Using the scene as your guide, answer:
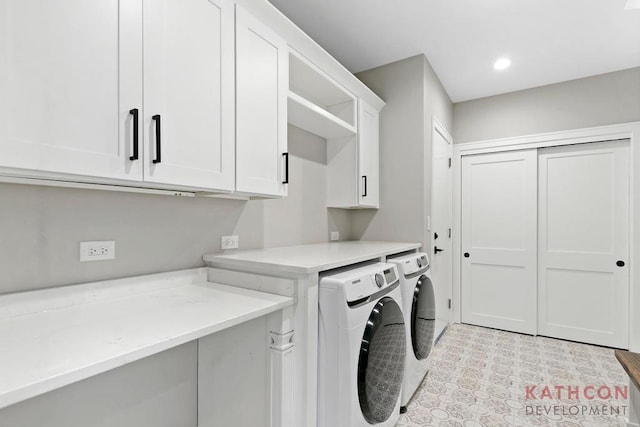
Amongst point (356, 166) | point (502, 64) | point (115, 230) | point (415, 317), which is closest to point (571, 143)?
point (502, 64)

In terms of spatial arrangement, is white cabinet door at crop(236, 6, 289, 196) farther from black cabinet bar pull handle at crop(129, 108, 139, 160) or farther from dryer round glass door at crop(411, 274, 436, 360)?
dryer round glass door at crop(411, 274, 436, 360)

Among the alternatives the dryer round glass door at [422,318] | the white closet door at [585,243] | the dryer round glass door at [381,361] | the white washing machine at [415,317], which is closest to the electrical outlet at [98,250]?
the dryer round glass door at [381,361]

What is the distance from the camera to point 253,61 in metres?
1.54

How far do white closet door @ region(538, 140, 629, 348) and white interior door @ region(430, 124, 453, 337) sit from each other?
0.88 metres

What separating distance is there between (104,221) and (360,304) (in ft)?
3.74

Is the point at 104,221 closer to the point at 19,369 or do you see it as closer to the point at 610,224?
the point at 19,369

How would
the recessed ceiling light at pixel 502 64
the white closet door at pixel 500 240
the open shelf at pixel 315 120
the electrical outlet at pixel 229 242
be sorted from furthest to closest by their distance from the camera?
the white closet door at pixel 500 240
the recessed ceiling light at pixel 502 64
the open shelf at pixel 315 120
the electrical outlet at pixel 229 242

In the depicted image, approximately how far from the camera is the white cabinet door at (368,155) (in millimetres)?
2557

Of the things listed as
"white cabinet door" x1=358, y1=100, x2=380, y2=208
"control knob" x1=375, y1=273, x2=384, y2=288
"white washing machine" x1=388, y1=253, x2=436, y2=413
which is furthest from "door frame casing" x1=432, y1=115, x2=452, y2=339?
"control knob" x1=375, y1=273, x2=384, y2=288

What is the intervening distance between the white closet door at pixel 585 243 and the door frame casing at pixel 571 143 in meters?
0.05

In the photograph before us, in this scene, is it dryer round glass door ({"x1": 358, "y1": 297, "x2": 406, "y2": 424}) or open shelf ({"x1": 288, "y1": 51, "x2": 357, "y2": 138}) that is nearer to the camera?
dryer round glass door ({"x1": 358, "y1": 297, "x2": 406, "y2": 424})

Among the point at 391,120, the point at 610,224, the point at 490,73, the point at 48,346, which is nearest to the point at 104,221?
the point at 48,346

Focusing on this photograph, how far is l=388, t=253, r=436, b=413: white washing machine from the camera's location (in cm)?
186

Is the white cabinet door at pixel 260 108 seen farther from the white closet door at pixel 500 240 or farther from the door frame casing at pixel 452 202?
the white closet door at pixel 500 240
